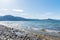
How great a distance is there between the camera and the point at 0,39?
720 cm

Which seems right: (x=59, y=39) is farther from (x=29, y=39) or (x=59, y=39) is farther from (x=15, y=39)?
(x=15, y=39)

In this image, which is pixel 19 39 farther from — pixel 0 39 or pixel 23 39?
pixel 0 39

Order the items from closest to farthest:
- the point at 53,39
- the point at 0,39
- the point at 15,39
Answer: the point at 0,39 → the point at 15,39 → the point at 53,39

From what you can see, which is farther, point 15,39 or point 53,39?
point 53,39

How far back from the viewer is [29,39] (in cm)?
806

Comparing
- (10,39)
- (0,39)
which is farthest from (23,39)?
(0,39)

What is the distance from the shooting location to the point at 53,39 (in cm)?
977

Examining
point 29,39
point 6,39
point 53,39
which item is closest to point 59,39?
point 53,39

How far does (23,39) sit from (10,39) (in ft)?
2.88

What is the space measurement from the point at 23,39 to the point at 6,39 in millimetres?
1092

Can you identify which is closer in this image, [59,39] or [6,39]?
[6,39]

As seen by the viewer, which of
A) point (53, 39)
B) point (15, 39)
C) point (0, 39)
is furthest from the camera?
point (53, 39)

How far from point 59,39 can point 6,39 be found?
4.41 metres

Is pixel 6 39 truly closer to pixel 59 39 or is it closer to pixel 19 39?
pixel 19 39
